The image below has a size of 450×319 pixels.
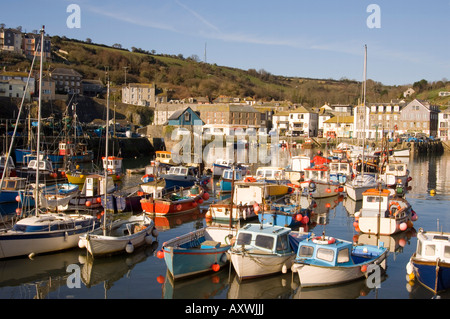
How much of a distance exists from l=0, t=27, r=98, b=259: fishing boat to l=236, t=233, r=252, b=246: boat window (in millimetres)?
6352

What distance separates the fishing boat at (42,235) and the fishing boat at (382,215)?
12008 millimetres

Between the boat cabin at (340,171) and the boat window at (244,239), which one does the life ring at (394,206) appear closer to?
the boat window at (244,239)

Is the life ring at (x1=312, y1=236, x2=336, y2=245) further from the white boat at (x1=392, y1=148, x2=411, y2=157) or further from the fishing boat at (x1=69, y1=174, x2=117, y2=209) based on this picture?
the white boat at (x1=392, y1=148, x2=411, y2=157)

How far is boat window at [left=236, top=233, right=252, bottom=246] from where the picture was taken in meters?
15.4

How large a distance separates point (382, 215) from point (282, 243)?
8.19 m

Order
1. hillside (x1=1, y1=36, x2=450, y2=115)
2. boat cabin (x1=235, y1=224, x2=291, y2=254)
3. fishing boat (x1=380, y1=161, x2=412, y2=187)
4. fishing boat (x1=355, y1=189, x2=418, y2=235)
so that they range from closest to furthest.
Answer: boat cabin (x1=235, y1=224, x2=291, y2=254) → fishing boat (x1=355, y1=189, x2=418, y2=235) → fishing boat (x1=380, y1=161, x2=412, y2=187) → hillside (x1=1, y1=36, x2=450, y2=115)

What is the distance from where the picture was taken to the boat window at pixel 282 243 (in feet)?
50.2

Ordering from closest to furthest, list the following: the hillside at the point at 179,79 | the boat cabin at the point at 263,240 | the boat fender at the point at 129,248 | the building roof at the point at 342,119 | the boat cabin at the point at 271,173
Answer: the boat cabin at the point at 263,240 → the boat fender at the point at 129,248 → the boat cabin at the point at 271,173 → the building roof at the point at 342,119 → the hillside at the point at 179,79

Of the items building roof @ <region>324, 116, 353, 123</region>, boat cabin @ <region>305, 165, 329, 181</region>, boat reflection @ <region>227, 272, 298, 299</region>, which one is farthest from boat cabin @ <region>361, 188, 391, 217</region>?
building roof @ <region>324, 116, 353, 123</region>

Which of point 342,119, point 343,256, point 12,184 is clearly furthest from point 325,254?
point 342,119

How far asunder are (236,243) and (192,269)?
1652 mm

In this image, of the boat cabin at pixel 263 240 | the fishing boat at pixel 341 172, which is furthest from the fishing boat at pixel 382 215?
the fishing boat at pixel 341 172

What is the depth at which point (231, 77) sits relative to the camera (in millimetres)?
169500

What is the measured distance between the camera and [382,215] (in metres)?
21.6
